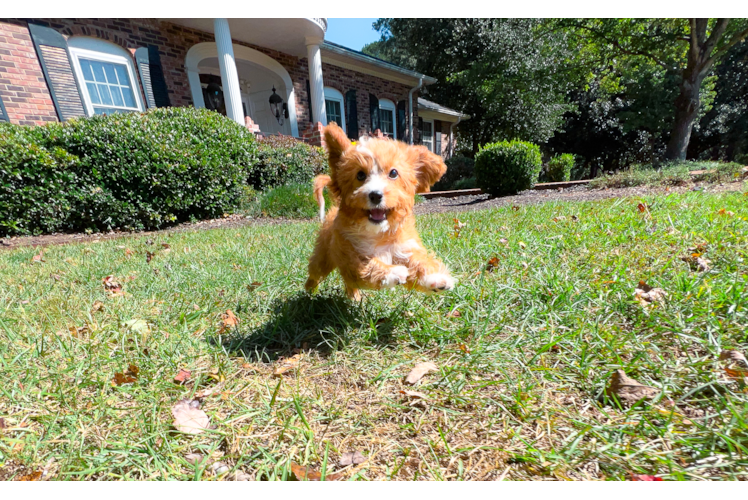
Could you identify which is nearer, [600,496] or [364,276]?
[600,496]

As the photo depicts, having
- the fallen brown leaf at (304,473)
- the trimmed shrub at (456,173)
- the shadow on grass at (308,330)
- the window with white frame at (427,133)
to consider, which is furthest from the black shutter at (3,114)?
the window with white frame at (427,133)

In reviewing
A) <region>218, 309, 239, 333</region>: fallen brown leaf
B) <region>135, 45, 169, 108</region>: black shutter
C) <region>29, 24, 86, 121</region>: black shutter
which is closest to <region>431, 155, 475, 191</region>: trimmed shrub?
<region>135, 45, 169, 108</region>: black shutter

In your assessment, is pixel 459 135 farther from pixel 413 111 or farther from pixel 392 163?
pixel 392 163

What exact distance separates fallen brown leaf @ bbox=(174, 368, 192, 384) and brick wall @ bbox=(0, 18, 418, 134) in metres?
10.6

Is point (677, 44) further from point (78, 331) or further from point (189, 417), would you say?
point (78, 331)

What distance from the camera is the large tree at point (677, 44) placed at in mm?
12969

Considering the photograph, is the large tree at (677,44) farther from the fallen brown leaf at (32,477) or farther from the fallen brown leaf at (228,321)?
the fallen brown leaf at (32,477)

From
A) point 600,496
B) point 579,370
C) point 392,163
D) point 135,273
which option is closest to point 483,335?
point 579,370

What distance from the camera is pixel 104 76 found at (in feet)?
31.2

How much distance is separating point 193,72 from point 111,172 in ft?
19.8

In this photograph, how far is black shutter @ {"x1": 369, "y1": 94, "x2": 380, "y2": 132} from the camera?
54.7 ft

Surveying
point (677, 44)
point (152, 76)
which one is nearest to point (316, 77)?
point (152, 76)

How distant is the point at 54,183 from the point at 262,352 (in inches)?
285

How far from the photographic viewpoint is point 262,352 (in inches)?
81.4
